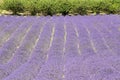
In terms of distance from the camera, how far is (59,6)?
20.0 meters

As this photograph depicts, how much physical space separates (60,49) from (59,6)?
10.3 m

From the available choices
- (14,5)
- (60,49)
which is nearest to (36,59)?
(60,49)

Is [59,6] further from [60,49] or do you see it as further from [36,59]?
[36,59]

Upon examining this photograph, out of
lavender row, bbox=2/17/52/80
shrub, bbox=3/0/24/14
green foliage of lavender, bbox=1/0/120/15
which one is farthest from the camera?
green foliage of lavender, bbox=1/0/120/15

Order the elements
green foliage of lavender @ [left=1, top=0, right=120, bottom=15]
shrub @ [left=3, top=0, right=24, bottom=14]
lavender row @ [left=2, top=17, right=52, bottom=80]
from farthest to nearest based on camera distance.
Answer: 1. green foliage of lavender @ [left=1, top=0, right=120, bottom=15]
2. shrub @ [left=3, top=0, right=24, bottom=14]
3. lavender row @ [left=2, top=17, right=52, bottom=80]

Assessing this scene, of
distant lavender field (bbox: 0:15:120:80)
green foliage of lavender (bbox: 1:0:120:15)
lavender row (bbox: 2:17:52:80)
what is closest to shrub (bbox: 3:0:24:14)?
green foliage of lavender (bbox: 1:0:120:15)

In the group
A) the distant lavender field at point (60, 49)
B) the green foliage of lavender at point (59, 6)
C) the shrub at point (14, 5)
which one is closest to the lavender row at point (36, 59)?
the distant lavender field at point (60, 49)

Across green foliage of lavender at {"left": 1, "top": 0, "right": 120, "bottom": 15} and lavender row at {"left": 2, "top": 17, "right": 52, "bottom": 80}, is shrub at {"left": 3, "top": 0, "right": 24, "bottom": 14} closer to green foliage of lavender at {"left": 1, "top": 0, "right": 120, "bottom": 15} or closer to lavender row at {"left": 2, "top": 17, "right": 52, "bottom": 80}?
green foliage of lavender at {"left": 1, "top": 0, "right": 120, "bottom": 15}

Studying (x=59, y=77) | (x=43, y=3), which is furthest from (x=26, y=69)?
(x=43, y=3)

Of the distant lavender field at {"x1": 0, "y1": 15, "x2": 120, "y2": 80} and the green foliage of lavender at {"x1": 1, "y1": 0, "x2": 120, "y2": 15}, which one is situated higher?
the distant lavender field at {"x1": 0, "y1": 15, "x2": 120, "y2": 80}

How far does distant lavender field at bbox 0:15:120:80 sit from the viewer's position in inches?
265

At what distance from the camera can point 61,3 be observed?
2008cm

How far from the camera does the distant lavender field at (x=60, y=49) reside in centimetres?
674

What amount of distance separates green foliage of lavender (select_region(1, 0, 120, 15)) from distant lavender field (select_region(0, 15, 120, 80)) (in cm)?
434
